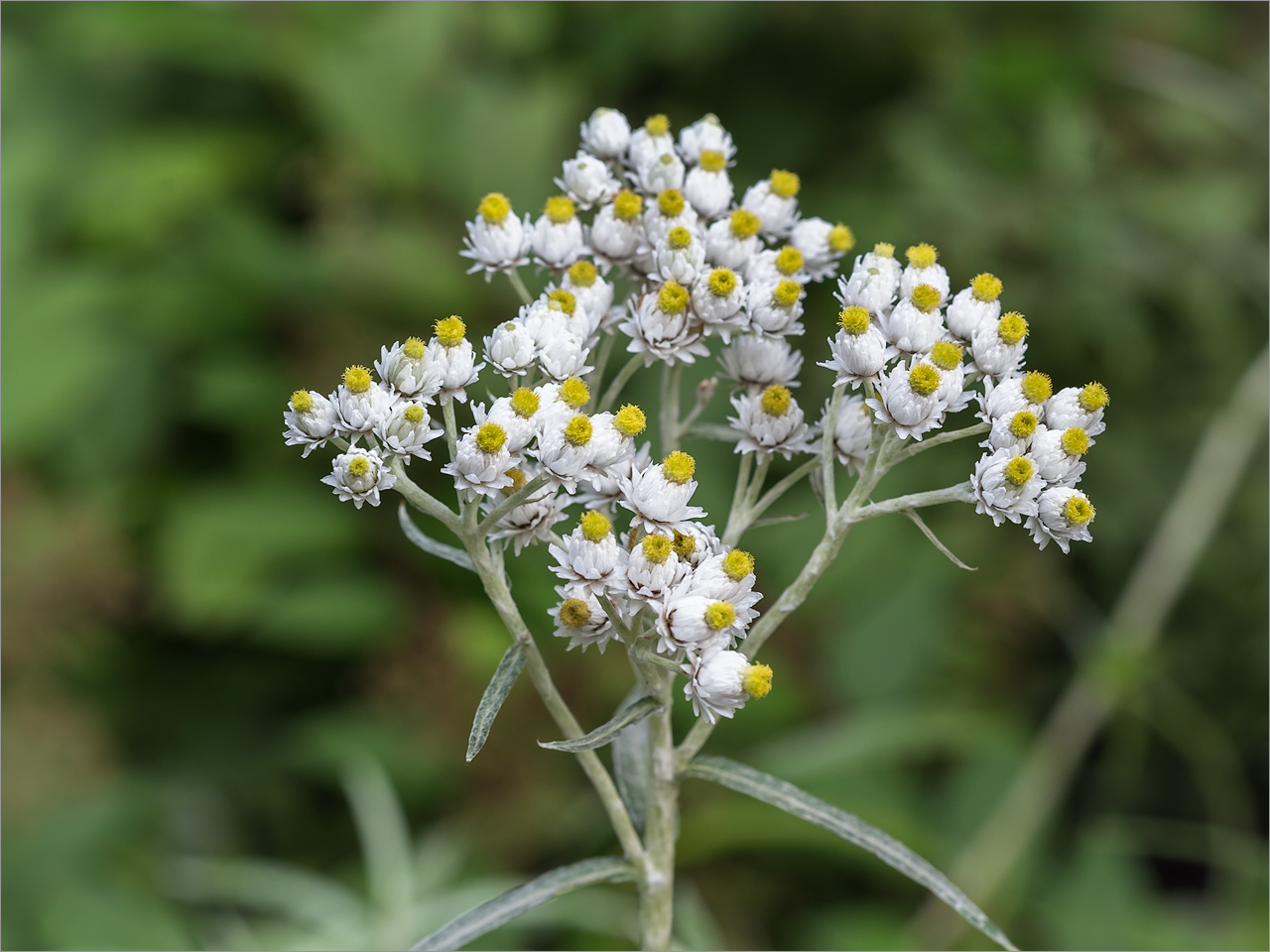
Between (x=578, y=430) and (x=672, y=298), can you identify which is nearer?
(x=578, y=430)

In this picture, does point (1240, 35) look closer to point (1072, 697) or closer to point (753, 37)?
point (753, 37)

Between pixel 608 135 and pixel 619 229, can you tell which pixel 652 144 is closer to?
pixel 608 135

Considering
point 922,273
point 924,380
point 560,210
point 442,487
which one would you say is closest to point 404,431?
point 560,210

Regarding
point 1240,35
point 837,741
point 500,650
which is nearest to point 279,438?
point 500,650

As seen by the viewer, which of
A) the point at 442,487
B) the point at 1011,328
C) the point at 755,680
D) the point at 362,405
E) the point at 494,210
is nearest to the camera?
the point at 755,680

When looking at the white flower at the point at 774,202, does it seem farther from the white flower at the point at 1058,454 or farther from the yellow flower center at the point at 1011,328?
the white flower at the point at 1058,454
